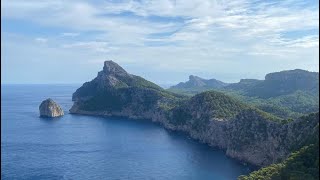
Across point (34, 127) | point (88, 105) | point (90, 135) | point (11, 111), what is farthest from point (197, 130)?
point (11, 111)

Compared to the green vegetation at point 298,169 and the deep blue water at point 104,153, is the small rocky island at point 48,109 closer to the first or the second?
the deep blue water at point 104,153

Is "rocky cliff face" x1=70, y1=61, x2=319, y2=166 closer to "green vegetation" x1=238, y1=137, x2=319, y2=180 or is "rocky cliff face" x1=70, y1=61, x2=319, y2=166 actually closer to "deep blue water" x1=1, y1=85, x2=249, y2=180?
"deep blue water" x1=1, y1=85, x2=249, y2=180

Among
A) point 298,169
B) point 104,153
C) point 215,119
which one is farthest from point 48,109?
point 298,169

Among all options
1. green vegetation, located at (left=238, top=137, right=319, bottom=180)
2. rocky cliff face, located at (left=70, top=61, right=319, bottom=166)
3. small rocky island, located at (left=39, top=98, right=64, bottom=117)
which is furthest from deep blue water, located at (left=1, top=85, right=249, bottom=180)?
green vegetation, located at (left=238, top=137, right=319, bottom=180)

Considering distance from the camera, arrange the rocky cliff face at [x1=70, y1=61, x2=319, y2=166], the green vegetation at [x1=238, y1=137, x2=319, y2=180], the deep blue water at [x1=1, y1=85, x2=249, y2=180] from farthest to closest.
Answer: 1. the rocky cliff face at [x1=70, y1=61, x2=319, y2=166]
2. the deep blue water at [x1=1, y1=85, x2=249, y2=180]
3. the green vegetation at [x1=238, y1=137, x2=319, y2=180]

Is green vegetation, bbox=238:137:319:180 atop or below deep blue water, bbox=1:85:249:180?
atop

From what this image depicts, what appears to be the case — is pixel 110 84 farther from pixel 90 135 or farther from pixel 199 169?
pixel 199 169

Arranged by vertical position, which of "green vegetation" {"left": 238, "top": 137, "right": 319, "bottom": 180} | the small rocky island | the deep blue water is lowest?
the deep blue water

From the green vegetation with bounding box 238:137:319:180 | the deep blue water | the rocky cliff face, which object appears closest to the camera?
the green vegetation with bounding box 238:137:319:180
